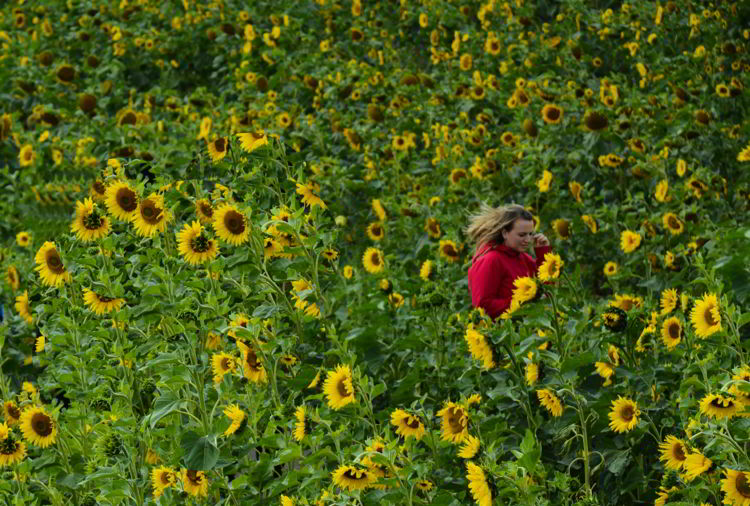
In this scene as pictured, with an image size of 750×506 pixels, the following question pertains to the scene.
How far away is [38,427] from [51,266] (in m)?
0.59

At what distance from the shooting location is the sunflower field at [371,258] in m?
2.93

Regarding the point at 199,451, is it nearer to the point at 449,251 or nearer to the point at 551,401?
the point at 551,401

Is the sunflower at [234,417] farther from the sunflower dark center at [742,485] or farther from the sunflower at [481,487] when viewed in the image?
the sunflower dark center at [742,485]

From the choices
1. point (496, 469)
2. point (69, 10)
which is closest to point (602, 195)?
point (496, 469)

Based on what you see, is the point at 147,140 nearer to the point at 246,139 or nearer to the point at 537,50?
the point at 537,50

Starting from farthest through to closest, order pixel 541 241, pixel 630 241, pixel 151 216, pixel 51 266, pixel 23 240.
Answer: pixel 23 240 → pixel 630 241 → pixel 541 241 → pixel 51 266 → pixel 151 216

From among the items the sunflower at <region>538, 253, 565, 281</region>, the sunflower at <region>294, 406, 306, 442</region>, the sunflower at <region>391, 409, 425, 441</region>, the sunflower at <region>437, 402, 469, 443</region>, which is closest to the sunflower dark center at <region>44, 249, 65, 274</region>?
the sunflower at <region>294, 406, 306, 442</region>

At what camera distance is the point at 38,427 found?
10.8 feet

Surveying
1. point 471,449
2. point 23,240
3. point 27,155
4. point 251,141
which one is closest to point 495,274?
point 251,141

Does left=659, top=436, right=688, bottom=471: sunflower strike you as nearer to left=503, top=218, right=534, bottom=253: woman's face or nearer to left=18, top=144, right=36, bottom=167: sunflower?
left=503, top=218, right=534, bottom=253: woman's face

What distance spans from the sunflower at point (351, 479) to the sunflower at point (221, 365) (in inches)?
25.5

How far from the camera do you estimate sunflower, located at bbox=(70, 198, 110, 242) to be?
344cm

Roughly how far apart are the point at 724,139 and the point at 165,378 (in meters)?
4.86

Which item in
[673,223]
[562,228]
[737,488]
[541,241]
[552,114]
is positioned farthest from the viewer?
[552,114]
